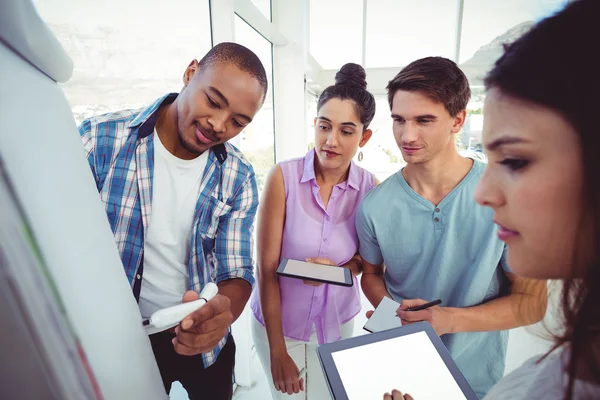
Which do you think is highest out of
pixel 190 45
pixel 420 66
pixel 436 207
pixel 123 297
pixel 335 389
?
pixel 190 45

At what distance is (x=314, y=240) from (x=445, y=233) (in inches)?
17.6

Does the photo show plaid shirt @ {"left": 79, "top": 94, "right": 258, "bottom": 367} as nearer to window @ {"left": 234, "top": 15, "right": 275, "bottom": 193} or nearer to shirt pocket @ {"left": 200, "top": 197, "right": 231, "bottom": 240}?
shirt pocket @ {"left": 200, "top": 197, "right": 231, "bottom": 240}

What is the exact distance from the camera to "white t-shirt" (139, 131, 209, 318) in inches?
35.1

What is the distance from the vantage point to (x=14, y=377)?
18 centimetres

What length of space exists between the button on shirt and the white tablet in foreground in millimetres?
280

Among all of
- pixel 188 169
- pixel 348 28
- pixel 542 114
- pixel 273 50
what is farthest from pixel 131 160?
pixel 348 28

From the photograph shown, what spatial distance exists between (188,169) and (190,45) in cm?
69

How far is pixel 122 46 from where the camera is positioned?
95cm

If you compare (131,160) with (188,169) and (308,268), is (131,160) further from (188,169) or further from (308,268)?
(308,268)

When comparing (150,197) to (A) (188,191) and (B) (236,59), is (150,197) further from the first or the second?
(B) (236,59)

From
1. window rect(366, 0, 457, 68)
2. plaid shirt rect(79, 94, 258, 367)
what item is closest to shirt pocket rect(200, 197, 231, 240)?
plaid shirt rect(79, 94, 258, 367)

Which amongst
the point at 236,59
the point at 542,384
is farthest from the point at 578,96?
the point at 236,59

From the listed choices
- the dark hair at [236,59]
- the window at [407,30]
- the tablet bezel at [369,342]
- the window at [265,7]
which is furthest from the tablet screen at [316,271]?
the window at [407,30]

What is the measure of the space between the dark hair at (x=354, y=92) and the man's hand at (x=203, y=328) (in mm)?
874
